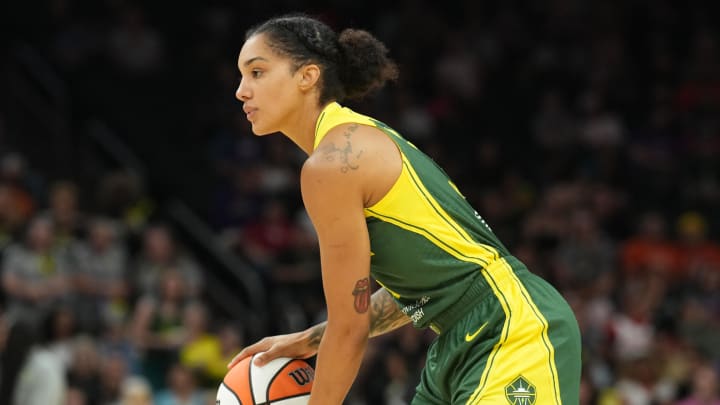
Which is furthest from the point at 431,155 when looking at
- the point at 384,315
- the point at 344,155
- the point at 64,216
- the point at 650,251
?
the point at 344,155

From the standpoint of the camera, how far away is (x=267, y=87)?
4137 millimetres

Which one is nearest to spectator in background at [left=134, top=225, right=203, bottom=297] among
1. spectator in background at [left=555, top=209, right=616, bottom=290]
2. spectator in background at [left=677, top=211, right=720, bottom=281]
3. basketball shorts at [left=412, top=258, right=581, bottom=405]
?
spectator in background at [left=555, top=209, right=616, bottom=290]

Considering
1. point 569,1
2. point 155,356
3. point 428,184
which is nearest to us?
point 428,184

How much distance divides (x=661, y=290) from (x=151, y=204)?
5.71 m

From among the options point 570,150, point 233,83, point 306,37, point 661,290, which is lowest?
point 661,290

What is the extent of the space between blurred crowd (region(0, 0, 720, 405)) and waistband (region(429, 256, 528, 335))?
539cm

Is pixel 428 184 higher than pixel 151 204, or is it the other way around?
pixel 151 204

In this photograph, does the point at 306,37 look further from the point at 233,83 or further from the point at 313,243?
the point at 233,83

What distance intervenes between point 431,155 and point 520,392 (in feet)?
34.3

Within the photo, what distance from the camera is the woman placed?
12.6 feet

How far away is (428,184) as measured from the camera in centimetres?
402

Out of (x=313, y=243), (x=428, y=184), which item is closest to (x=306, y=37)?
(x=428, y=184)

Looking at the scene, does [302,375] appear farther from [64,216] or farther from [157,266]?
[64,216]

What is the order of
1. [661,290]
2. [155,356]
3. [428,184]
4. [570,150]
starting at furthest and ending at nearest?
[570,150] < [661,290] < [155,356] < [428,184]
